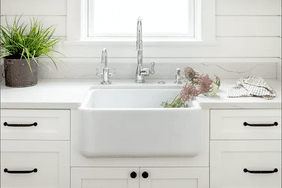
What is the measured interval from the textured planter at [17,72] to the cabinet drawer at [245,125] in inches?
41.9

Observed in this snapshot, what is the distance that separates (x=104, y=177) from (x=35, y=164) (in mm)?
348

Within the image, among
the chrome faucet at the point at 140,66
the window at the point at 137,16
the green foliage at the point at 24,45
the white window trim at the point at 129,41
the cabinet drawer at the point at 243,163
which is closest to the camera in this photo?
the cabinet drawer at the point at 243,163

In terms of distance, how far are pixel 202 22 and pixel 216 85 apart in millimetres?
563

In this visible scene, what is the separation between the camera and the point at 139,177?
174cm

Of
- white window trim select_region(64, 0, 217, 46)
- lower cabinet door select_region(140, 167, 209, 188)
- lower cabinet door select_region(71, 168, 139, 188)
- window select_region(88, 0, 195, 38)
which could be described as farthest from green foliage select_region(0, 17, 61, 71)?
lower cabinet door select_region(140, 167, 209, 188)

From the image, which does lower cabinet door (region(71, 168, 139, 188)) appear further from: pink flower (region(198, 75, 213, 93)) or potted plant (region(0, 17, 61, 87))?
potted plant (region(0, 17, 61, 87))

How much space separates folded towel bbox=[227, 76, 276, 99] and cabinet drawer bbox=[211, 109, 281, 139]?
11 centimetres

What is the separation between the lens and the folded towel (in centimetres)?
180

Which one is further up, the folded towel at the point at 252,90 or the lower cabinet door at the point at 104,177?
the folded towel at the point at 252,90

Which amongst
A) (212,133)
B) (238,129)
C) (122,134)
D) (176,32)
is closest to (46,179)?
(122,134)

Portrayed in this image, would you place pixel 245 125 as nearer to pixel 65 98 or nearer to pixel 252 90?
→ pixel 252 90

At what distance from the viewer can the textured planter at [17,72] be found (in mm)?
1990

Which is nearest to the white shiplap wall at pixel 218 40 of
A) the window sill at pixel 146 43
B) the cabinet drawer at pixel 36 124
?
the window sill at pixel 146 43

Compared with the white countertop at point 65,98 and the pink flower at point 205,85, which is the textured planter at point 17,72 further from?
the pink flower at point 205,85
